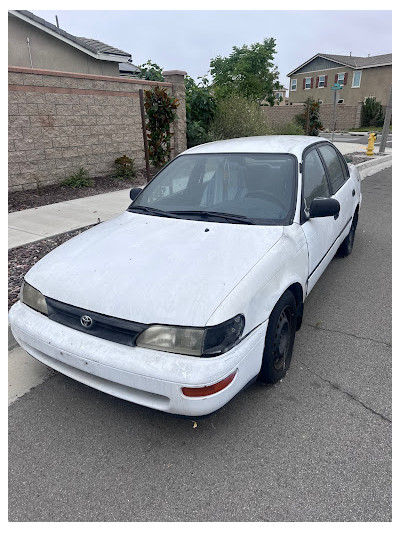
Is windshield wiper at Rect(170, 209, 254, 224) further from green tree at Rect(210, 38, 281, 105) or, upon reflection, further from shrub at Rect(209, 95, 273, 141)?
green tree at Rect(210, 38, 281, 105)

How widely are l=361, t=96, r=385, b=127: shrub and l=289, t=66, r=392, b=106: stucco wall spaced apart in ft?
6.90

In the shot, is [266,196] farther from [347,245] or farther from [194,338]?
[347,245]

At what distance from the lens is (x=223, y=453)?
220 cm

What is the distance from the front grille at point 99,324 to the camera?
2084 mm

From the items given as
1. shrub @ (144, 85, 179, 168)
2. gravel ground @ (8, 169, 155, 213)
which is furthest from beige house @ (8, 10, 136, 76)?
gravel ground @ (8, 169, 155, 213)

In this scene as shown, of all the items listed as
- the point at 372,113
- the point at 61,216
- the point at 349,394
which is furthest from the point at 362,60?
the point at 349,394

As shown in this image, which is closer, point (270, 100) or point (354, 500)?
point (354, 500)

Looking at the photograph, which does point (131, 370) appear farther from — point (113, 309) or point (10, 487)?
point (10, 487)

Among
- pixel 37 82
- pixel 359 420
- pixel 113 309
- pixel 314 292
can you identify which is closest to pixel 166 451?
pixel 113 309

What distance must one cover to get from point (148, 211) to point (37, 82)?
6.25m

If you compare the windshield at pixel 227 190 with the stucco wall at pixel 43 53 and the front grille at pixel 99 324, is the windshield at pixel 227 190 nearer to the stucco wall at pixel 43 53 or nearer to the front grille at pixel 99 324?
the front grille at pixel 99 324

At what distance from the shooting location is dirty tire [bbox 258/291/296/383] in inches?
95.3

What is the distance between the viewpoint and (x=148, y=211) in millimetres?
3320

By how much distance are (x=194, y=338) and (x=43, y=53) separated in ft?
50.6
